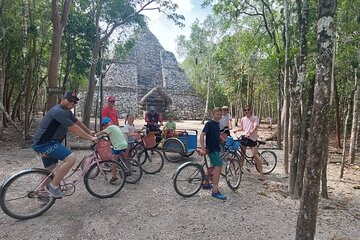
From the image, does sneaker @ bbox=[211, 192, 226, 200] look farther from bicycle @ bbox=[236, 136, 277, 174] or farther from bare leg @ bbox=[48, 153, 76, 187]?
bare leg @ bbox=[48, 153, 76, 187]

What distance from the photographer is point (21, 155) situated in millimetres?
8688

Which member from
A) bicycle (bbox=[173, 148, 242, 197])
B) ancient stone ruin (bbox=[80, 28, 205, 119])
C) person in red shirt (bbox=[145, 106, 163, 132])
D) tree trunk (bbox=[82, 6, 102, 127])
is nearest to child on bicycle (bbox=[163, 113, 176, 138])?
person in red shirt (bbox=[145, 106, 163, 132])

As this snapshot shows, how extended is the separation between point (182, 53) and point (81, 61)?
2289cm

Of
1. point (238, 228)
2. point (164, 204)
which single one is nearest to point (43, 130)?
point (164, 204)

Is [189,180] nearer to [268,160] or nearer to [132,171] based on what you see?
[132,171]

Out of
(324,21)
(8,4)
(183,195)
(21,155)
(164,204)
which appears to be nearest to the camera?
(324,21)

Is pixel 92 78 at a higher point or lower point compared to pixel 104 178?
higher

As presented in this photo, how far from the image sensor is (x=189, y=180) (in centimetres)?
531

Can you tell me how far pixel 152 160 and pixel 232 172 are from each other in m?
2.22

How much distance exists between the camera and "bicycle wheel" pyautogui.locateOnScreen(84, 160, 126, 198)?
4.94 metres

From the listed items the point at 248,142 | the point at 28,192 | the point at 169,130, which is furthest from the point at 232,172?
the point at 28,192

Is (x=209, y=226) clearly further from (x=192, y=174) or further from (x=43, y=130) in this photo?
(x=43, y=130)

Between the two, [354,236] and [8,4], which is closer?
[354,236]

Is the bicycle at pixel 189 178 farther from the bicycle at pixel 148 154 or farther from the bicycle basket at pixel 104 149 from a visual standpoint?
the bicycle at pixel 148 154
